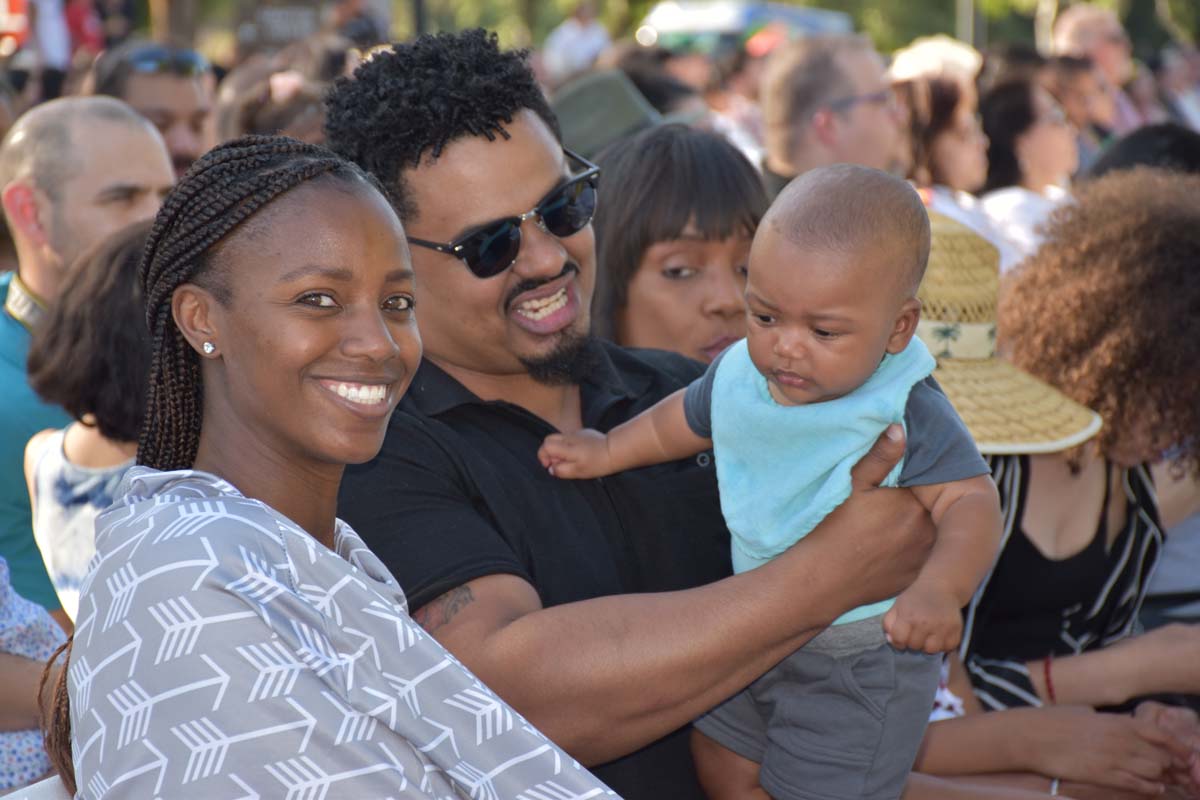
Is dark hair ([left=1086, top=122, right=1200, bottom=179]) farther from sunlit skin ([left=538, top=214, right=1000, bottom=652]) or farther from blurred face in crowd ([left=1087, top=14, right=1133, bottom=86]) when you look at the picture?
blurred face in crowd ([left=1087, top=14, right=1133, bottom=86])

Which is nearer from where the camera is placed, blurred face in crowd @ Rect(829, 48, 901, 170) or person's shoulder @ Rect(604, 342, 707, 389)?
person's shoulder @ Rect(604, 342, 707, 389)

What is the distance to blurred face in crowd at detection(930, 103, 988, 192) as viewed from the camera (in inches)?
316

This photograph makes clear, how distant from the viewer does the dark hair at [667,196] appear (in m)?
4.17

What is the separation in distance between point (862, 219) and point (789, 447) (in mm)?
493

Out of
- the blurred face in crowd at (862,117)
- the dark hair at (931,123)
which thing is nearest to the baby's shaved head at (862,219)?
the blurred face in crowd at (862,117)

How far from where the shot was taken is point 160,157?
5.74 m

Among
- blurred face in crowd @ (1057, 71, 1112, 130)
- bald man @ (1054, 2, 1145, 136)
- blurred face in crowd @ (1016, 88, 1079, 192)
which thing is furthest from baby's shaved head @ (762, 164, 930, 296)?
bald man @ (1054, 2, 1145, 136)

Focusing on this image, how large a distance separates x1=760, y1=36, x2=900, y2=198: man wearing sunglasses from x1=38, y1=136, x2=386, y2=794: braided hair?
5.46m

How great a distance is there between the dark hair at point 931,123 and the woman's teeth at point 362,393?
6439 millimetres

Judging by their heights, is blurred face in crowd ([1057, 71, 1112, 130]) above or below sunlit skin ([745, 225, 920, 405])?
below

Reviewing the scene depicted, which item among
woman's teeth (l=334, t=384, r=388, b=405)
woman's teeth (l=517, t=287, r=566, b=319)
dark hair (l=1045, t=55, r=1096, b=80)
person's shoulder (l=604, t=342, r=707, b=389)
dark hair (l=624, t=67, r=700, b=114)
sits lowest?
dark hair (l=1045, t=55, r=1096, b=80)

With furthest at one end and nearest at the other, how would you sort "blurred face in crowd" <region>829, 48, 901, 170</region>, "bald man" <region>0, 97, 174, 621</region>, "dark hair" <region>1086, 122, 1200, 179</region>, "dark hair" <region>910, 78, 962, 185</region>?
1. "dark hair" <region>910, 78, 962, 185</region>
2. "blurred face in crowd" <region>829, 48, 901, 170</region>
3. "dark hair" <region>1086, 122, 1200, 179</region>
4. "bald man" <region>0, 97, 174, 621</region>

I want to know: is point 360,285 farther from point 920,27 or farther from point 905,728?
point 920,27

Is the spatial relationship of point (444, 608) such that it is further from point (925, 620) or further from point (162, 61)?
point (162, 61)
